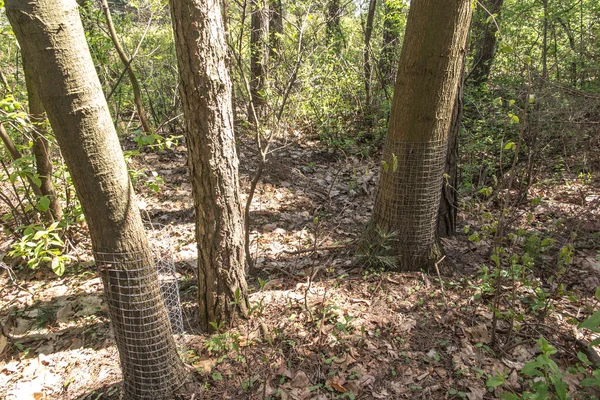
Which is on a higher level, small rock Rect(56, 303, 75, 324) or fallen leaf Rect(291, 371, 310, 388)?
fallen leaf Rect(291, 371, 310, 388)

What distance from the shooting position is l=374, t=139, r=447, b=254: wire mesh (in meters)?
3.46

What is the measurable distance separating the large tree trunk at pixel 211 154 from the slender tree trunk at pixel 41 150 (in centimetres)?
216

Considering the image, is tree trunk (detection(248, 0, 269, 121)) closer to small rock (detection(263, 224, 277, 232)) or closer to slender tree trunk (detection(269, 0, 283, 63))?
slender tree trunk (detection(269, 0, 283, 63))

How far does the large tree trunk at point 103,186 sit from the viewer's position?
181 centimetres

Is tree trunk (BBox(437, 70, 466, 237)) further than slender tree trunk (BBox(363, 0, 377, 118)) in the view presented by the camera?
No

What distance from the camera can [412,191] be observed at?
3549 mm

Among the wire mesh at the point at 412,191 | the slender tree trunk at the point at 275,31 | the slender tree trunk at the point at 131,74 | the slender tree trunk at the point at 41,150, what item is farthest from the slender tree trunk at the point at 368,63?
the slender tree trunk at the point at 41,150

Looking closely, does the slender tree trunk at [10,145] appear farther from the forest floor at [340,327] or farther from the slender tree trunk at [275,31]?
the slender tree trunk at [275,31]

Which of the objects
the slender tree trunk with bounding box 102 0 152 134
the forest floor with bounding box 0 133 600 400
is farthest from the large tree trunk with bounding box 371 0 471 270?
the slender tree trunk with bounding box 102 0 152 134

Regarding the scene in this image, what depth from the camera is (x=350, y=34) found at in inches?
330

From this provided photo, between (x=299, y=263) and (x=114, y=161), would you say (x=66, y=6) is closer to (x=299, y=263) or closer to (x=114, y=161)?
(x=114, y=161)

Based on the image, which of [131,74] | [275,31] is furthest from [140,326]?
[275,31]

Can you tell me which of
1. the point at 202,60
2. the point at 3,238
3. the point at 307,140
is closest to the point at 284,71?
the point at 307,140

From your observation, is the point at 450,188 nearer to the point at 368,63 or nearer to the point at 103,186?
the point at 103,186
